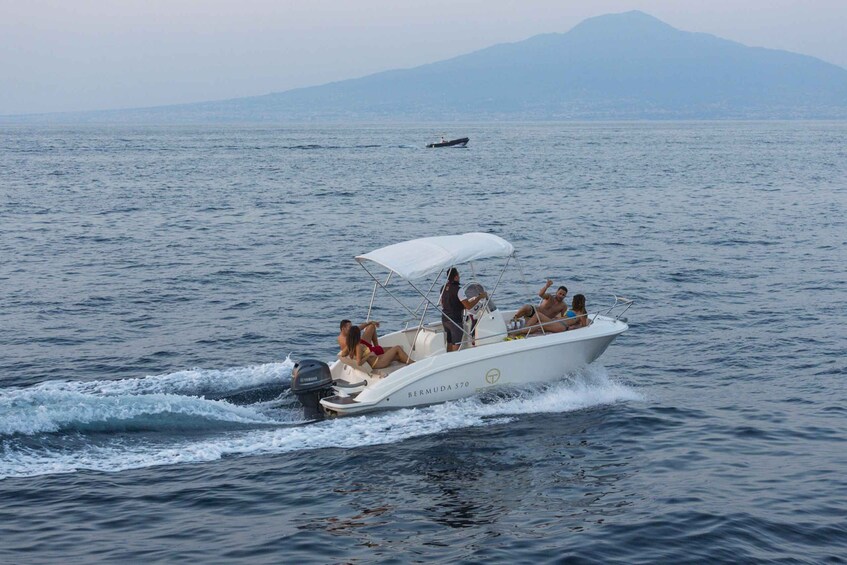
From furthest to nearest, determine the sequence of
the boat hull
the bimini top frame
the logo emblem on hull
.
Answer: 1. the logo emblem on hull
2. the bimini top frame
3. the boat hull

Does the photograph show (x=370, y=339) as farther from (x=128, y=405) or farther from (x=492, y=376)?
(x=128, y=405)

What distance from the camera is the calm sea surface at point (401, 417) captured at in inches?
436

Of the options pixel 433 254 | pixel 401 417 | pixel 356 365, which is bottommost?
pixel 401 417

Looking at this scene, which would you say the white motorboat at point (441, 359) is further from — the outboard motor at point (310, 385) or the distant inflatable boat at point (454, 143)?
the distant inflatable boat at point (454, 143)

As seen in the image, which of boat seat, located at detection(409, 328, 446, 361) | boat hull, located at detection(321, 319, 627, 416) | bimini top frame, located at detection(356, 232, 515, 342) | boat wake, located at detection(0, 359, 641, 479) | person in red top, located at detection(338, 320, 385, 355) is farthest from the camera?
boat seat, located at detection(409, 328, 446, 361)

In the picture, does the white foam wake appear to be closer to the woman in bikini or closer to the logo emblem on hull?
the woman in bikini

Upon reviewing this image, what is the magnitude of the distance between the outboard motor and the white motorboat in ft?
0.05

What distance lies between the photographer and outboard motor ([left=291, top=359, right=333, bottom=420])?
49.2ft

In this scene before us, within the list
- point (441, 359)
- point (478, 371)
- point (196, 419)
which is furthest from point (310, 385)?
point (478, 371)

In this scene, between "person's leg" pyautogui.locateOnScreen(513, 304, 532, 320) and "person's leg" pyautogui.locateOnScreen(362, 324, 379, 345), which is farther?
"person's leg" pyautogui.locateOnScreen(513, 304, 532, 320)

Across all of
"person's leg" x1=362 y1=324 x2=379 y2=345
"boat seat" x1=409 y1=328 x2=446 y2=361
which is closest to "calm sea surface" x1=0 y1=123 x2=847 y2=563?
"boat seat" x1=409 y1=328 x2=446 y2=361

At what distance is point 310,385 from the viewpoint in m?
15.0

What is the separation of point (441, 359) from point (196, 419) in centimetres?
409

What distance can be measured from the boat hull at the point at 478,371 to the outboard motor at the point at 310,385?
7.7 inches
